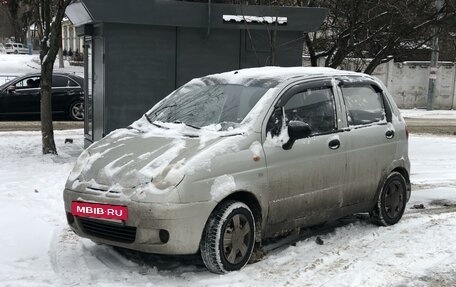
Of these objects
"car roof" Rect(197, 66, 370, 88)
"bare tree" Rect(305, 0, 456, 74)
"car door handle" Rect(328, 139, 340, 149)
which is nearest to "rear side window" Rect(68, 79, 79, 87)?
"bare tree" Rect(305, 0, 456, 74)

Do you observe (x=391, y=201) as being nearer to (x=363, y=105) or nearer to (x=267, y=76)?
(x=363, y=105)

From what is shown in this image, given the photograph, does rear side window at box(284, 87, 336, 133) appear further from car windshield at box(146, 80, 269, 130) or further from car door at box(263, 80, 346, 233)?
car windshield at box(146, 80, 269, 130)

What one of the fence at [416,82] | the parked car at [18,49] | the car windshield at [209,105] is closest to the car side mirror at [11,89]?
the car windshield at [209,105]

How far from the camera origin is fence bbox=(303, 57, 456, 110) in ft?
90.1

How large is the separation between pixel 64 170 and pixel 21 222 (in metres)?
2.91

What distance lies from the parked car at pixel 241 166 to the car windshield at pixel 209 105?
14mm

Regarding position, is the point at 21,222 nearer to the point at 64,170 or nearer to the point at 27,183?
the point at 27,183

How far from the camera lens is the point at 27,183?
8.08 meters

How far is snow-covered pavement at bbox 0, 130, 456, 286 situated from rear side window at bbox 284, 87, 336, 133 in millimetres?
1192

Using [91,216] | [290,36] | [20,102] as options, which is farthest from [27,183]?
[20,102]

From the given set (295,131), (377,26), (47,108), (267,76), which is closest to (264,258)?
(295,131)

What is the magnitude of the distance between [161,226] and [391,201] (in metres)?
3.14

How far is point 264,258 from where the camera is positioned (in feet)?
17.3

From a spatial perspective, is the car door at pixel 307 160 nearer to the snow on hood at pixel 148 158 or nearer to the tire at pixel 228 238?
the tire at pixel 228 238
